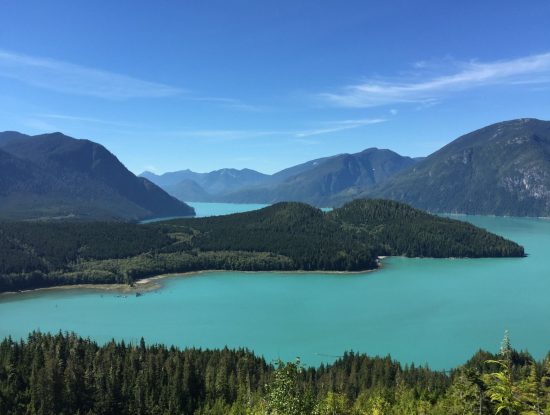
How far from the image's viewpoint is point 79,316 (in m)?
93.6

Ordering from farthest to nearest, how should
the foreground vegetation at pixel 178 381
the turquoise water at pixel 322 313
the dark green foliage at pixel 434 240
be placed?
1. the dark green foliage at pixel 434 240
2. the turquoise water at pixel 322 313
3. the foreground vegetation at pixel 178 381

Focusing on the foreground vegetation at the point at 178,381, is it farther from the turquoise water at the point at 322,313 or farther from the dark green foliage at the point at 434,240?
the dark green foliage at the point at 434,240

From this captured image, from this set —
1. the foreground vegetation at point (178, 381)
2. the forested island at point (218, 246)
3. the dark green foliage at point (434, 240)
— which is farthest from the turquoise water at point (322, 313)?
the dark green foliage at point (434, 240)

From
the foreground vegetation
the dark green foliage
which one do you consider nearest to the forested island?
the dark green foliage

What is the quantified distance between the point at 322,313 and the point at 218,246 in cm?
7315

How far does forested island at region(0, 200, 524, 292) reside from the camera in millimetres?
133125

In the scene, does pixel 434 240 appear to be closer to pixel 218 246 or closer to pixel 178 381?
pixel 218 246

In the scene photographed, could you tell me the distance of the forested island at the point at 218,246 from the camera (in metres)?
133

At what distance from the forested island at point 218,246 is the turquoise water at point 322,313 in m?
8.77

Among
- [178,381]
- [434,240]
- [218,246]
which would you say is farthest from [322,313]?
[434,240]

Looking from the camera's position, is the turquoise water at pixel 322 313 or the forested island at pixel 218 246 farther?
the forested island at pixel 218 246

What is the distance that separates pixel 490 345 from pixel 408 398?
32452 mm

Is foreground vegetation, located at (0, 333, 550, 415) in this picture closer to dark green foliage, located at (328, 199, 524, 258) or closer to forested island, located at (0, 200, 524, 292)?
forested island, located at (0, 200, 524, 292)

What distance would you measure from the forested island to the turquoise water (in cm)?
877
